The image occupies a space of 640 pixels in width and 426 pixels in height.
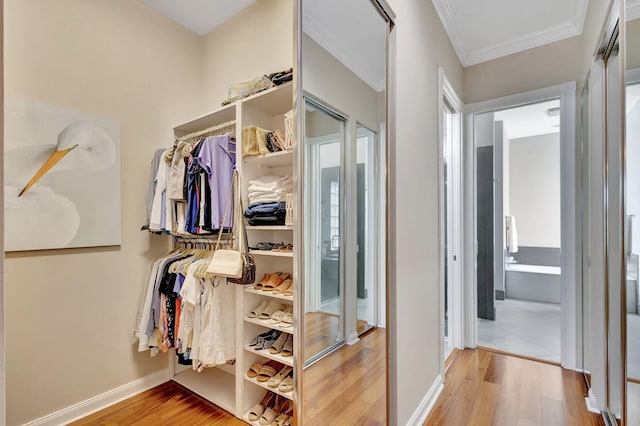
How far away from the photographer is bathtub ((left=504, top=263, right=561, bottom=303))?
4.49m

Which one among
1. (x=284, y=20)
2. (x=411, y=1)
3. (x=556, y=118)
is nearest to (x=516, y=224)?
(x=556, y=118)

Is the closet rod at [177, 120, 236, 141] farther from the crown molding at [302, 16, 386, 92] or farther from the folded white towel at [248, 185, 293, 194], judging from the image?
the crown molding at [302, 16, 386, 92]

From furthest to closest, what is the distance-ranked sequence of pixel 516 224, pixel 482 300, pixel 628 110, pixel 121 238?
1. pixel 516 224
2. pixel 482 300
3. pixel 121 238
4. pixel 628 110

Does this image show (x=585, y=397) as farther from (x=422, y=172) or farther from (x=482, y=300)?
(x=422, y=172)

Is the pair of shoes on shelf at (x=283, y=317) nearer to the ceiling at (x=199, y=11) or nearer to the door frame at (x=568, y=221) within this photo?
the ceiling at (x=199, y=11)

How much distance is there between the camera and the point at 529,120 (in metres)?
4.44

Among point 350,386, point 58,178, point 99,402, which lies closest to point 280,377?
point 350,386

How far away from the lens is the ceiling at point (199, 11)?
161cm

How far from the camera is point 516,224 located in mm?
5426

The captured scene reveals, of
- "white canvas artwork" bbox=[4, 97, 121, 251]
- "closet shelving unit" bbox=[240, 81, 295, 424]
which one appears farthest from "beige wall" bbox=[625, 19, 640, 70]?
"white canvas artwork" bbox=[4, 97, 121, 251]

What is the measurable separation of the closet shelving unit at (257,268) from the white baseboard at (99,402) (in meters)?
0.21

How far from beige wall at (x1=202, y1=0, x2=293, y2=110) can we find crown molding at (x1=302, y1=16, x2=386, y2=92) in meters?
0.60

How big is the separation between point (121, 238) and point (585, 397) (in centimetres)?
306

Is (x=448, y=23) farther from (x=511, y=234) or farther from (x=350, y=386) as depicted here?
(x=511, y=234)
